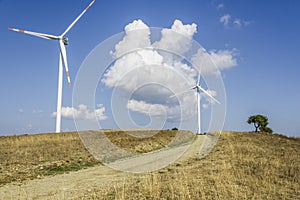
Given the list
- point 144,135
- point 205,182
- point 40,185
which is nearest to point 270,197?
point 205,182

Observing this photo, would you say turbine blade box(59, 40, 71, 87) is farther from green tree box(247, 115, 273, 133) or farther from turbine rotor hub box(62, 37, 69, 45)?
green tree box(247, 115, 273, 133)

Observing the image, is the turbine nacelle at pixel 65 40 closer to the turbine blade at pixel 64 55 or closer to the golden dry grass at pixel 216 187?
the turbine blade at pixel 64 55

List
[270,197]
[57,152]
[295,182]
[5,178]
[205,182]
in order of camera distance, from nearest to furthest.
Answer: [270,197] → [205,182] → [295,182] → [5,178] → [57,152]

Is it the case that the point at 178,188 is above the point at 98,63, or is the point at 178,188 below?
below

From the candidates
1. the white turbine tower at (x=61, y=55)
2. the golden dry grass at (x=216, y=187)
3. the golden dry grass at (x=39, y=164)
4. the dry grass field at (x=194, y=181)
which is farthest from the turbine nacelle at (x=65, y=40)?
the golden dry grass at (x=216, y=187)

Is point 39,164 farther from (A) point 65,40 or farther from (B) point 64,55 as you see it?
(A) point 65,40

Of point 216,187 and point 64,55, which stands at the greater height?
point 64,55

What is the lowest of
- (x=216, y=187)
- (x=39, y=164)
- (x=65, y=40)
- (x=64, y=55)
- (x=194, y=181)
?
(x=216, y=187)

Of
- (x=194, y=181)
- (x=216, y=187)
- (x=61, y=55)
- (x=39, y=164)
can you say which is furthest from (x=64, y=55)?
(x=216, y=187)

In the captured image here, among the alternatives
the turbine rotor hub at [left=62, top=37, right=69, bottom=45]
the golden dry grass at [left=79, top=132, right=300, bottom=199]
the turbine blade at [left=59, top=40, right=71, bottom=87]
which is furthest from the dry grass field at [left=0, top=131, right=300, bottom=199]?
the turbine rotor hub at [left=62, top=37, right=69, bottom=45]

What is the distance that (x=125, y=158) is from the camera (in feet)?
89.5

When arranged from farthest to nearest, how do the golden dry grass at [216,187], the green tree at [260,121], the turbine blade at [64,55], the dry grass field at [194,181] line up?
→ the green tree at [260,121] → the turbine blade at [64,55] → the dry grass field at [194,181] → the golden dry grass at [216,187]

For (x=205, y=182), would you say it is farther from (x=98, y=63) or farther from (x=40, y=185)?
(x=98, y=63)

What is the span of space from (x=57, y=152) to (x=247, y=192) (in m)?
19.2
